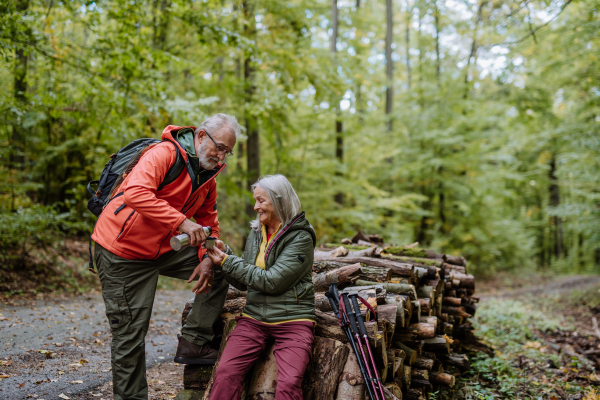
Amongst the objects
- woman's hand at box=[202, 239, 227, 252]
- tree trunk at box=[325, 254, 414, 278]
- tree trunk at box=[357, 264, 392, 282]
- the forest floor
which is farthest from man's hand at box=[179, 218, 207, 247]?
tree trunk at box=[325, 254, 414, 278]

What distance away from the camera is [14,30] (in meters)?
5.94

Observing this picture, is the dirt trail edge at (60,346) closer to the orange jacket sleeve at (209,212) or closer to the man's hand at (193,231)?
the orange jacket sleeve at (209,212)

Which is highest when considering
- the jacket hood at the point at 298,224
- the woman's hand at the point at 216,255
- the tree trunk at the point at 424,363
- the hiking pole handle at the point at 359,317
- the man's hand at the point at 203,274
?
the jacket hood at the point at 298,224

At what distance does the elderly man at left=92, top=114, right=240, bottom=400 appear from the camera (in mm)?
2834

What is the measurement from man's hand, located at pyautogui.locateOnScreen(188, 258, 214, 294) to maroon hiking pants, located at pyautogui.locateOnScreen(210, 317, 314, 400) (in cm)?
44

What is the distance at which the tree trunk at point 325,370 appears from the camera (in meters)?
3.00

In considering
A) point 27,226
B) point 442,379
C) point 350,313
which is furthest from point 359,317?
point 27,226

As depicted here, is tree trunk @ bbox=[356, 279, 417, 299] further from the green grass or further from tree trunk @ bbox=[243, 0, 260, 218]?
tree trunk @ bbox=[243, 0, 260, 218]

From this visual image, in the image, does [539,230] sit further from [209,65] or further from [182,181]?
[182,181]

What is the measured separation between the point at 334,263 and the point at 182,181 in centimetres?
240

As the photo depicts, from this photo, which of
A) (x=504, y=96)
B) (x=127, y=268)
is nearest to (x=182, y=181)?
(x=127, y=268)

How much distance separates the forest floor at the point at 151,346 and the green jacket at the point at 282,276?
1.74 metres

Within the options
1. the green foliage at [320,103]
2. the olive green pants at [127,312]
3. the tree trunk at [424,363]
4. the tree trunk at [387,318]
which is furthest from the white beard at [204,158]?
the green foliage at [320,103]

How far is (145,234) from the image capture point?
9.66 ft
